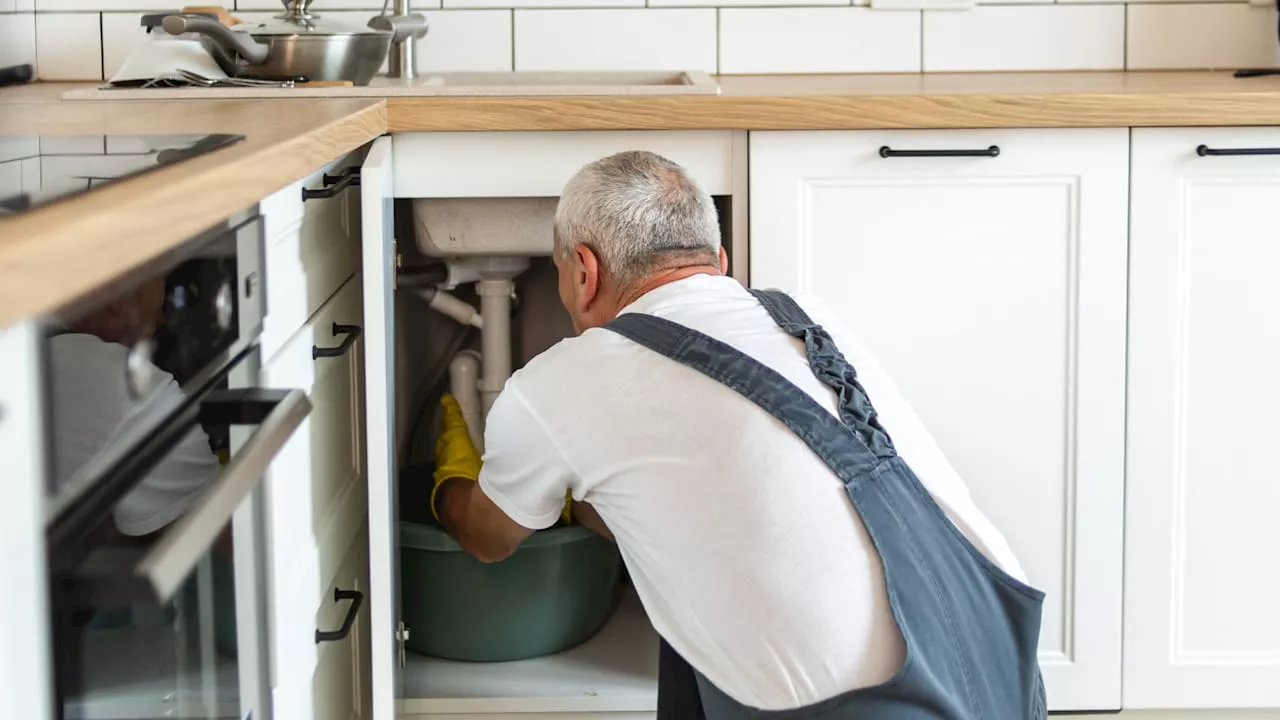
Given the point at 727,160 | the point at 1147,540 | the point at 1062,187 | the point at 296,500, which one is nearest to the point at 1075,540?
the point at 1147,540

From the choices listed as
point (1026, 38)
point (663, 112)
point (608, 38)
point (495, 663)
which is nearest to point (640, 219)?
point (663, 112)

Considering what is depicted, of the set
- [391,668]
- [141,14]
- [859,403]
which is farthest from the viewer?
[141,14]

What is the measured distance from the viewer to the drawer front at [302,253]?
1.39 metres

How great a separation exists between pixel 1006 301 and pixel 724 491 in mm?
735

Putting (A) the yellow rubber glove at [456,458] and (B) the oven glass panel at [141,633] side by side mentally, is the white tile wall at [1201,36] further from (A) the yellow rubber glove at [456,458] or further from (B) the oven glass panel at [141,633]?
(B) the oven glass panel at [141,633]

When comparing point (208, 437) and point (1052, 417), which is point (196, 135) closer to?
point (208, 437)

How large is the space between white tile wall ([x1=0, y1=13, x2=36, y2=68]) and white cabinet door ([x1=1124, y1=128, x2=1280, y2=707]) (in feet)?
5.70

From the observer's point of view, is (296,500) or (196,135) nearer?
(196,135)

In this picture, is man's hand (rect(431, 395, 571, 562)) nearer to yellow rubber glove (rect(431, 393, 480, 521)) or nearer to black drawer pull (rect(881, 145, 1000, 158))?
yellow rubber glove (rect(431, 393, 480, 521))

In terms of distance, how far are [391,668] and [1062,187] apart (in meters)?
1.03

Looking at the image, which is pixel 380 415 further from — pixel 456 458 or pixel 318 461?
pixel 456 458

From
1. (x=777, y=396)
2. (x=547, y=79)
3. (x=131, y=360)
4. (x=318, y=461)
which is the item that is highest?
(x=547, y=79)

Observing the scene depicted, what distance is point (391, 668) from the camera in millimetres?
1852

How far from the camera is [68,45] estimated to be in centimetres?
255
